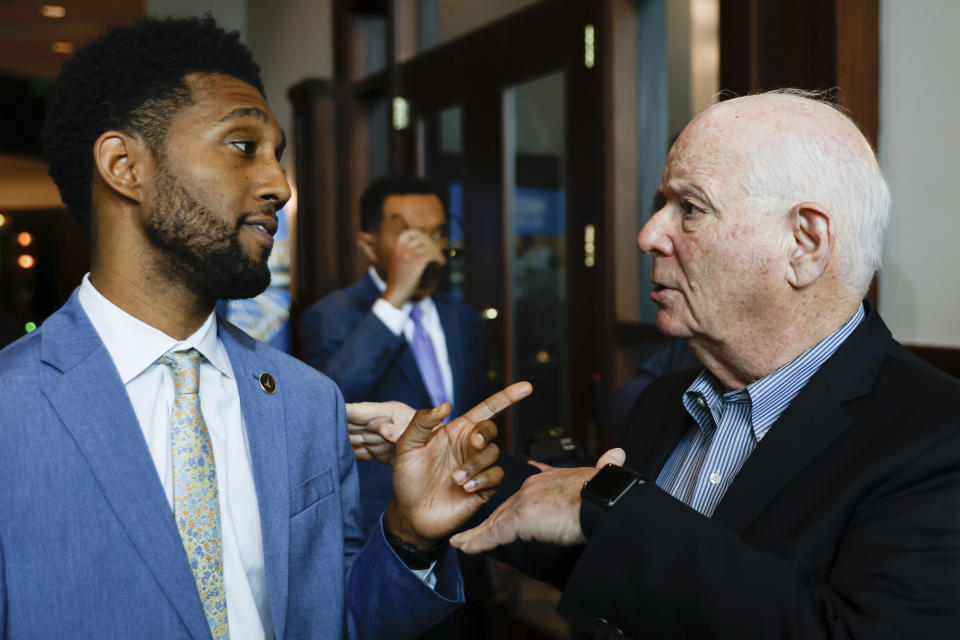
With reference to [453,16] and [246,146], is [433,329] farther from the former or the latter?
[453,16]

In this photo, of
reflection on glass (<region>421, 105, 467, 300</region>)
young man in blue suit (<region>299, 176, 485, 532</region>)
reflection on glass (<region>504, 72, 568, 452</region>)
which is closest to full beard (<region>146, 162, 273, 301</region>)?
young man in blue suit (<region>299, 176, 485, 532</region>)

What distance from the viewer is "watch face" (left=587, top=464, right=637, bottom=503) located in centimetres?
100

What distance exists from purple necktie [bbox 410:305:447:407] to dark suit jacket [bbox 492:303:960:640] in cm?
157

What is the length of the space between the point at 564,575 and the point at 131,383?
764mm

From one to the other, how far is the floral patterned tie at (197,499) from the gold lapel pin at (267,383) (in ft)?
0.38

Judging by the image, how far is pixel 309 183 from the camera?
4.81 m

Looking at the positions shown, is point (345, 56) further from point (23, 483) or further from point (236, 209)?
Answer: point (23, 483)

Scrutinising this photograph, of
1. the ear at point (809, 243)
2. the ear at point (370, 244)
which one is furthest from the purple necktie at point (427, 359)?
the ear at point (809, 243)

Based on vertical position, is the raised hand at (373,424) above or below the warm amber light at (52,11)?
below

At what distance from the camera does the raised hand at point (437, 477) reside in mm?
1146

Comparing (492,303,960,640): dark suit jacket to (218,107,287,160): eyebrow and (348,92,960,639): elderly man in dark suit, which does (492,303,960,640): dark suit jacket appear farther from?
(218,107,287,160): eyebrow

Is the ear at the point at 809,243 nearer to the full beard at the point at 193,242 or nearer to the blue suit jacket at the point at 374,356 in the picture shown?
the full beard at the point at 193,242

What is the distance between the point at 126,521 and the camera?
965mm

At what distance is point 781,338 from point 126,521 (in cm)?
94
